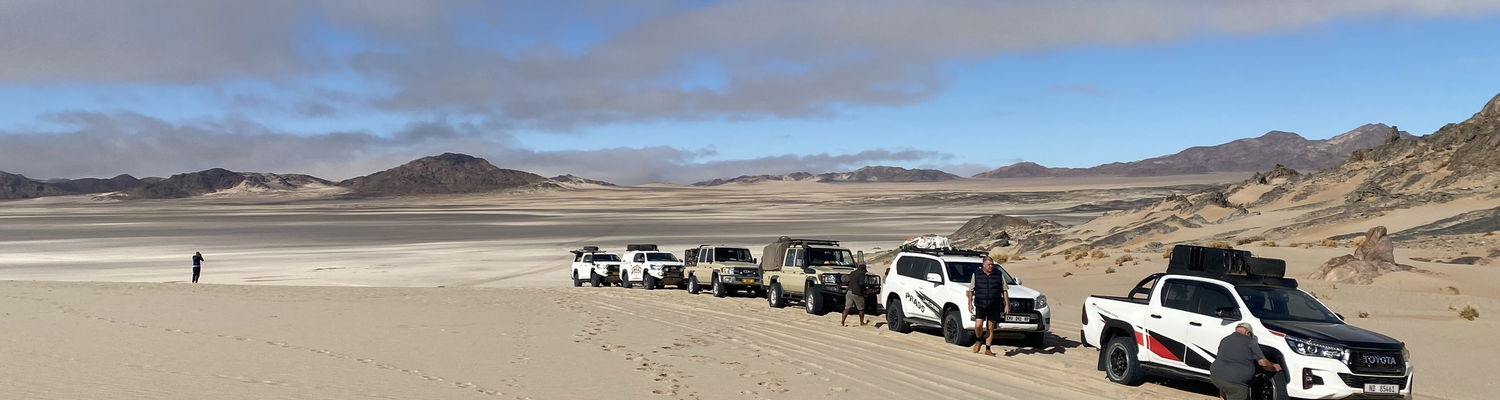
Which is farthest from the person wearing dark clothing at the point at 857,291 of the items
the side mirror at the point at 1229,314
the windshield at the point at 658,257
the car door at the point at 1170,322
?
the windshield at the point at 658,257

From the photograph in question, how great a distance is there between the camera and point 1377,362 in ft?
34.2

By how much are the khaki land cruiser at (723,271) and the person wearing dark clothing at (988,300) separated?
1242 cm

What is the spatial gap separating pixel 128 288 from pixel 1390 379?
2924cm

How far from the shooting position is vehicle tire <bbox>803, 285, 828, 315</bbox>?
22219mm

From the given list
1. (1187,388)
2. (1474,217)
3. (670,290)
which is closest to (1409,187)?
(1474,217)

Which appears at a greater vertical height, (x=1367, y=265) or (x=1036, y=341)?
(x=1367, y=265)

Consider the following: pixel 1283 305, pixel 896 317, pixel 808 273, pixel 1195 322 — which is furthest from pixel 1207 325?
pixel 808 273

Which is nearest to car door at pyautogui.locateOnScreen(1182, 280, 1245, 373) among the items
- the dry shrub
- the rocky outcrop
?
the dry shrub

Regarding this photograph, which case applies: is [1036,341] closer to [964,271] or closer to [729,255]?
[964,271]

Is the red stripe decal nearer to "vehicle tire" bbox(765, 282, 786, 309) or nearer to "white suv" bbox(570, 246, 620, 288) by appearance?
"vehicle tire" bbox(765, 282, 786, 309)

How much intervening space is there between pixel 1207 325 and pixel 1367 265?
17051 mm

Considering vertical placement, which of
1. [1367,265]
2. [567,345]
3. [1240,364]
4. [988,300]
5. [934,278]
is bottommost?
[567,345]

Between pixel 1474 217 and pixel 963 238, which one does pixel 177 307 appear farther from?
pixel 963 238

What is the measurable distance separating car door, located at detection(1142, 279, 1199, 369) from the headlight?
4.51ft
